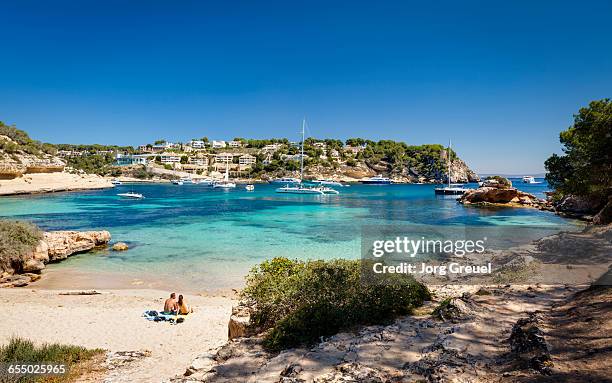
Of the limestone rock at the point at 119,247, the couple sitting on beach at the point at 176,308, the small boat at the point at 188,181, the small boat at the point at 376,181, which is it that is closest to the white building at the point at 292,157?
the small boat at the point at 376,181

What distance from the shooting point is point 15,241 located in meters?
15.9

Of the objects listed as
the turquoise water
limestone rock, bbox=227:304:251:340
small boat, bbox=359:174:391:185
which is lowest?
the turquoise water

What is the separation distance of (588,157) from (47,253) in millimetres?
26733

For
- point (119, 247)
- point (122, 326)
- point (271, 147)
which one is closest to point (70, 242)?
point (119, 247)

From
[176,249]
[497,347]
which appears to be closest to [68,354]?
[497,347]

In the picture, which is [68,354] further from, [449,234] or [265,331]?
[449,234]

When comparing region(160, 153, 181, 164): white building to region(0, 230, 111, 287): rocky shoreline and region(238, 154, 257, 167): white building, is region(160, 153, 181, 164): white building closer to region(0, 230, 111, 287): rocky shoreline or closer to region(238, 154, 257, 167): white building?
region(238, 154, 257, 167): white building

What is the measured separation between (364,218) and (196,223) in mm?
17832

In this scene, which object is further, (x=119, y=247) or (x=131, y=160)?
(x=131, y=160)

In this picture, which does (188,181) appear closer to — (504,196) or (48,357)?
(504,196)

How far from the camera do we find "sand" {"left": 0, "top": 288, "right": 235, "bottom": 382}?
25.1ft

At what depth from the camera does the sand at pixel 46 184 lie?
65812mm

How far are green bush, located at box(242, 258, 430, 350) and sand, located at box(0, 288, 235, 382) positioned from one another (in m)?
2.38

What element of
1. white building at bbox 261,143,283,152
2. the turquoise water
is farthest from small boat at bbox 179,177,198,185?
the turquoise water
